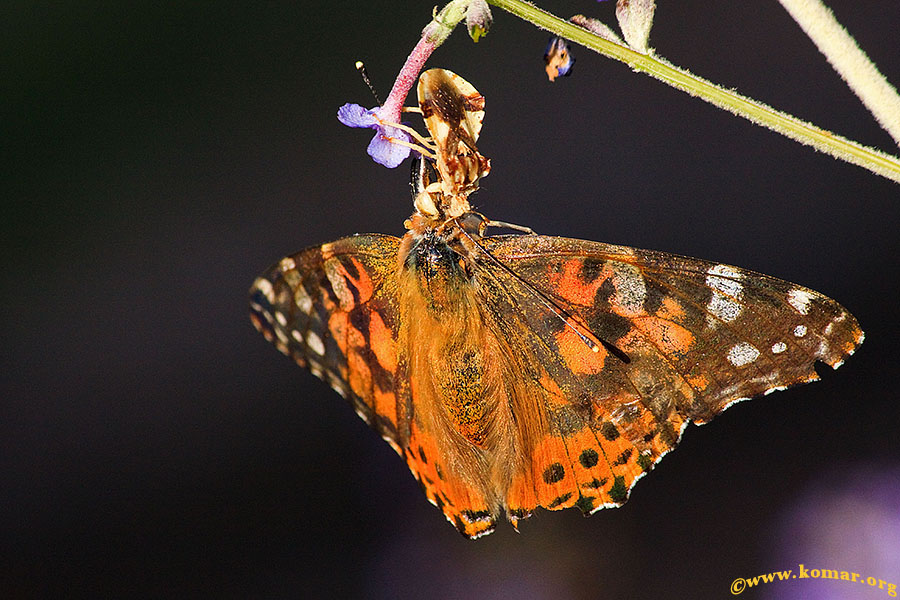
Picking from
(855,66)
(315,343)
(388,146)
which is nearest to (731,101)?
(855,66)

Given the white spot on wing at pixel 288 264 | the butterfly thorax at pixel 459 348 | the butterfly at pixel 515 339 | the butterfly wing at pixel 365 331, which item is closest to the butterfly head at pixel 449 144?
the butterfly at pixel 515 339

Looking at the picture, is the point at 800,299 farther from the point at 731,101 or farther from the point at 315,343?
the point at 315,343

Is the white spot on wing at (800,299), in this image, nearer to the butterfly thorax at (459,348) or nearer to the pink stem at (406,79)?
the butterfly thorax at (459,348)

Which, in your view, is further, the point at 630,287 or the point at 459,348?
the point at 459,348

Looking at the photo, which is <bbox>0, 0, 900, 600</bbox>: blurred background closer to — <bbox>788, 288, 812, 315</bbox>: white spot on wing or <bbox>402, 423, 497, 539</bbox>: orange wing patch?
<bbox>402, 423, 497, 539</bbox>: orange wing patch

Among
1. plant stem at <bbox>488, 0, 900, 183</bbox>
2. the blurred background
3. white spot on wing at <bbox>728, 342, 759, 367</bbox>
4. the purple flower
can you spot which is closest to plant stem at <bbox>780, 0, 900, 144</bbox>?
plant stem at <bbox>488, 0, 900, 183</bbox>

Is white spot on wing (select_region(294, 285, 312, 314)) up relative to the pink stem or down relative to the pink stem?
down

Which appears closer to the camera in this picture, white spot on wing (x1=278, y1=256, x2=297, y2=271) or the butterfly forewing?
the butterfly forewing

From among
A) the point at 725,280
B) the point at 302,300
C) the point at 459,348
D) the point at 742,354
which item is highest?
the point at 302,300
